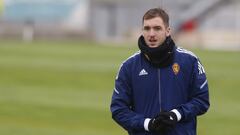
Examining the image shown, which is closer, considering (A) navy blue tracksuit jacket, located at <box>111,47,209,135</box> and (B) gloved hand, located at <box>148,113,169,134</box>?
(B) gloved hand, located at <box>148,113,169,134</box>

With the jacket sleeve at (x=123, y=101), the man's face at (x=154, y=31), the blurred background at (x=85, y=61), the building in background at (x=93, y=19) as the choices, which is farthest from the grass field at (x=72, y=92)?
the building in background at (x=93, y=19)

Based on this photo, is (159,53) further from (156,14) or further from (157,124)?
(157,124)

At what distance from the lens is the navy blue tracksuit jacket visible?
7.12 meters

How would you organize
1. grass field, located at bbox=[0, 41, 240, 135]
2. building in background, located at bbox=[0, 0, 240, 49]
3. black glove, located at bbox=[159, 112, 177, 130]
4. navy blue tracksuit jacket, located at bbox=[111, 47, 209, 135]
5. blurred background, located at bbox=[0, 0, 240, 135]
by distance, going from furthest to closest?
building in background, located at bbox=[0, 0, 240, 49], blurred background, located at bbox=[0, 0, 240, 135], grass field, located at bbox=[0, 41, 240, 135], navy blue tracksuit jacket, located at bbox=[111, 47, 209, 135], black glove, located at bbox=[159, 112, 177, 130]

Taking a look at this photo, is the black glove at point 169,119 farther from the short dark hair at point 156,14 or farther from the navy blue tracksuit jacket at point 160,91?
the short dark hair at point 156,14

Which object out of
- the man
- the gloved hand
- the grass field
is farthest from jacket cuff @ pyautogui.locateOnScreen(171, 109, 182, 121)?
the grass field

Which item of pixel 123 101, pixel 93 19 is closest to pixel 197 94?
pixel 123 101

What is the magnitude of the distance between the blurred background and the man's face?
106 centimetres

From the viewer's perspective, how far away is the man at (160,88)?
23.0ft

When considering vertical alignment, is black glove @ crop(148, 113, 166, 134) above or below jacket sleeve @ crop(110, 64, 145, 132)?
below

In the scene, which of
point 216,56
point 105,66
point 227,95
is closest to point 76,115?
point 227,95

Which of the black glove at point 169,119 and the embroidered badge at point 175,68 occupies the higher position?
the embroidered badge at point 175,68

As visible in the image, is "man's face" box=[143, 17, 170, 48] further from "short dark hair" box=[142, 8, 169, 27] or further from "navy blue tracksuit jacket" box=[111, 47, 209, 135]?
"navy blue tracksuit jacket" box=[111, 47, 209, 135]

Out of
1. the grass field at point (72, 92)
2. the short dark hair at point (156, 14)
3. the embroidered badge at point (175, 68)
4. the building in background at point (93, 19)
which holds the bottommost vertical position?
the building in background at point (93, 19)
